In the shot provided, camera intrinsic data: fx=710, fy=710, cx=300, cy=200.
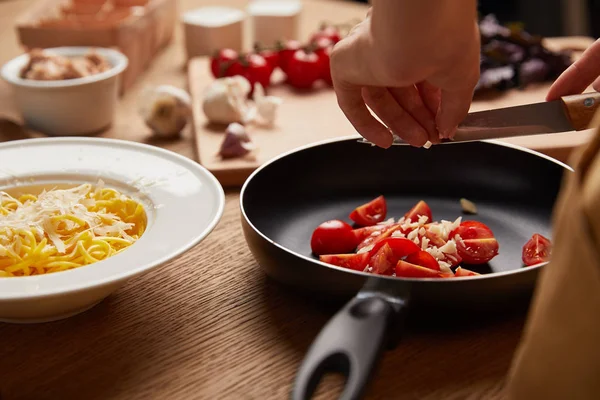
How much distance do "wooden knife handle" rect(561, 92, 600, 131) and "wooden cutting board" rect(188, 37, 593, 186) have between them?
30 centimetres

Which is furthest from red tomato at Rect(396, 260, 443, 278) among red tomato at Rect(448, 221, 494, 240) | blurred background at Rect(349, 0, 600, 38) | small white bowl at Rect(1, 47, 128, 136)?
blurred background at Rect(349, 0, 600, 38)

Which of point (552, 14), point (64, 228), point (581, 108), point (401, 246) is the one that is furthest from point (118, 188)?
point (552, 14)

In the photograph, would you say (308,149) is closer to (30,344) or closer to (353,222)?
(353,222)

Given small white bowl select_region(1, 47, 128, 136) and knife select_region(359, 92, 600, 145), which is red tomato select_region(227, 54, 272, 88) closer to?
small white bowl select_region(1, 47, 128, 136)

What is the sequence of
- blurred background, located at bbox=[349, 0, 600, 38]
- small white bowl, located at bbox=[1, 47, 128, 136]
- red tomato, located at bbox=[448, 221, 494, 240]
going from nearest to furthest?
red tomato, located at bbox=[448, 221, 494, 240] → small white bowl, located at bbox=[1, 47, 128, 136] → blurred background, located at bbox=[349, 0, 600, 38]

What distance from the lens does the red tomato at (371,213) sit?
1.08 metres

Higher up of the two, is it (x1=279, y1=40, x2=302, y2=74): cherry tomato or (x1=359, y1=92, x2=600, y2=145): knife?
(x1=359, y1=92, x2=600, y2=145): knife

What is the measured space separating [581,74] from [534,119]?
0.59 ft

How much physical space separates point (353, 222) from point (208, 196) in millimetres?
266

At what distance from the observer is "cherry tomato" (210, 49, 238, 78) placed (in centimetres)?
177

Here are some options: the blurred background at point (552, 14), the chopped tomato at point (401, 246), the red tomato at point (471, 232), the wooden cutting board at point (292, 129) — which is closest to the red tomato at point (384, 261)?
the chopped tomato at point (401, 246)

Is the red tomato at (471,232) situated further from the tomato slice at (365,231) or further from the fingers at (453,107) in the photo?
the fingers at (453,107)

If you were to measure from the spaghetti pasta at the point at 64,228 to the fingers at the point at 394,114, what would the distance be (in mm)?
345

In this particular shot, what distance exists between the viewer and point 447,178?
3.91 feet
